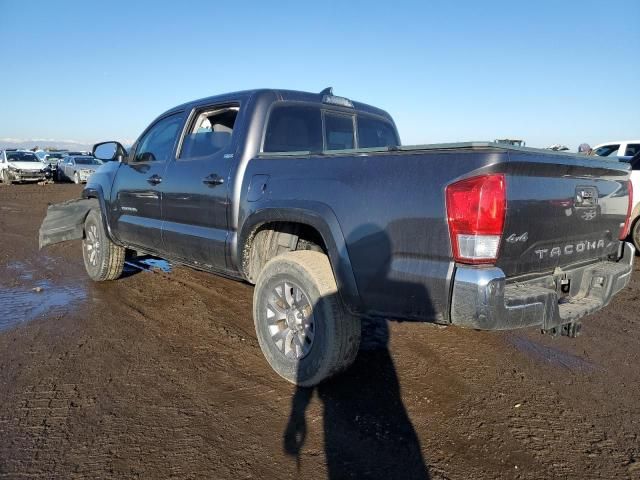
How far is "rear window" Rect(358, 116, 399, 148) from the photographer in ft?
14.5

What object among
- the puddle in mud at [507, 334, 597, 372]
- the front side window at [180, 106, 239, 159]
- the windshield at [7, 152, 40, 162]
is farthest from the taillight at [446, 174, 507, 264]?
the windshield at [7, 152, 40, 162]

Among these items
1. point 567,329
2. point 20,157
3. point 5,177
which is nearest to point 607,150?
point 567,329

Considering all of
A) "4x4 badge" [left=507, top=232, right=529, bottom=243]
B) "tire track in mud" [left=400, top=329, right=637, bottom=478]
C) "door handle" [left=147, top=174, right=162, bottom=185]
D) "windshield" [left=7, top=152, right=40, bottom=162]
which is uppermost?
"windshield" [left=7, top=152, right=40, bottom=162]

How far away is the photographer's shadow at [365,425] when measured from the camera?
7.64 ft

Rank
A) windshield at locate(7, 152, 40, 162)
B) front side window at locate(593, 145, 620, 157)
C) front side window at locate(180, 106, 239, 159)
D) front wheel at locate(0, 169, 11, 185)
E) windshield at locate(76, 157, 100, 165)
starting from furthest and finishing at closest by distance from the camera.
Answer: windshield at locate(76, 157, 100, 165)
windshield at locate(7, 152, 40, 162)
front wheel at locate(0, 169, 11, 185)
front side window at locate(593, 145, 620, 157)
front side window at locate(180, 106, 239, 159)

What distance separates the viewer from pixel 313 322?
3010mm

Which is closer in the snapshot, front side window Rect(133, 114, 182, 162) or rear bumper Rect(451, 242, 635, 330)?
rear bumper Rect(451, 242, 635, 330)

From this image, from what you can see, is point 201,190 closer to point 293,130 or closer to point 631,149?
point 293,130

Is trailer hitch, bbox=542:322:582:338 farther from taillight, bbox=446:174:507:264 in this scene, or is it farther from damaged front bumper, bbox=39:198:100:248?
damaged front bumper, bbox=39:198:100:248

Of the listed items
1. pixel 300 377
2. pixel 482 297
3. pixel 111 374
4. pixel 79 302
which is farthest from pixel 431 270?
pixel 79 302

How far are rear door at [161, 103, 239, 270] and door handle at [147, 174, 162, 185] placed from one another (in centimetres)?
11

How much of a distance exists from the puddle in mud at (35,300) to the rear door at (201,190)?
55.5 inches

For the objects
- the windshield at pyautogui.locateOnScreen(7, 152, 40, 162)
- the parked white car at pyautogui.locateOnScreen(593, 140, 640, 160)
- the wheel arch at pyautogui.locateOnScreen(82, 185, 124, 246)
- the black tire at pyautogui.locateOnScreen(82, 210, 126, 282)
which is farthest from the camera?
the windshield at pyautogui.locateOnScreen(7, 152, 40, 162)

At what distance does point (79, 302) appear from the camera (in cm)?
489
